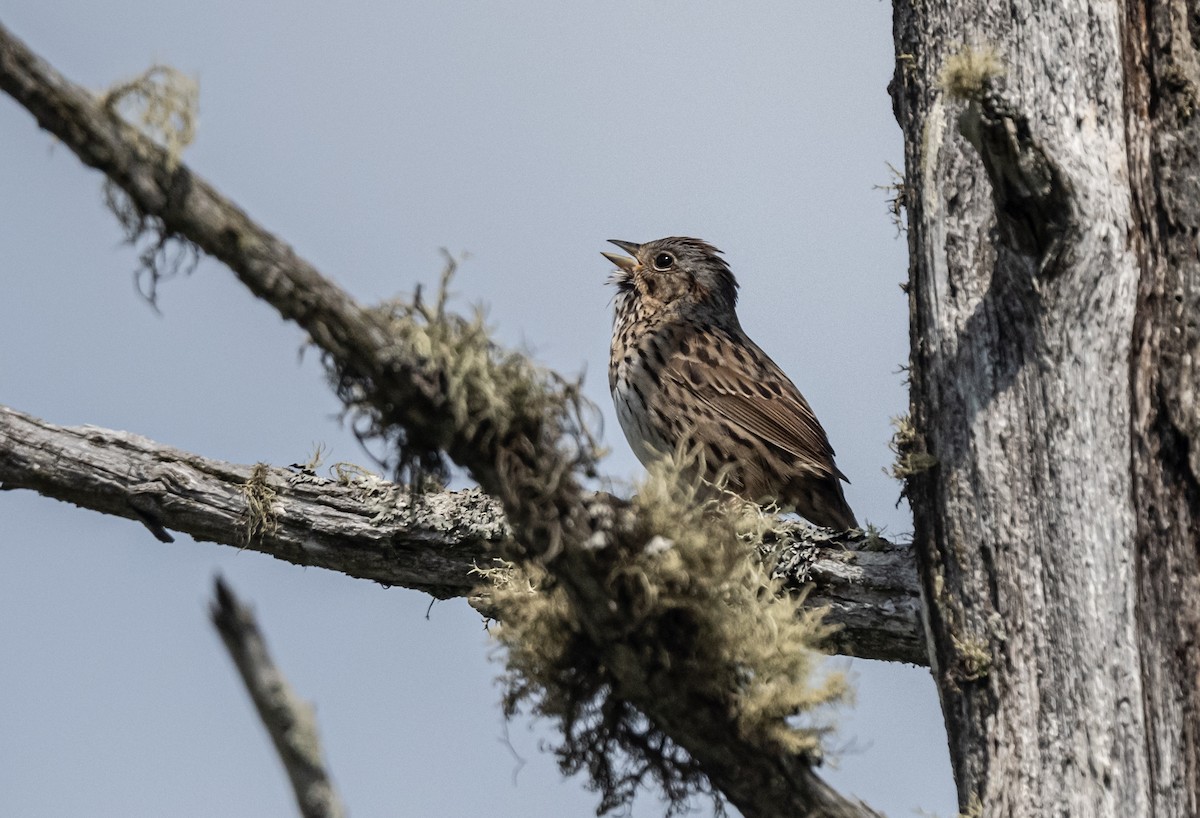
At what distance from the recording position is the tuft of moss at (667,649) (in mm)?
2779

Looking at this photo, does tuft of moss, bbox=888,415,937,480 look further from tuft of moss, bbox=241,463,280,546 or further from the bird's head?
the bird's head

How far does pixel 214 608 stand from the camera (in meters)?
1.39

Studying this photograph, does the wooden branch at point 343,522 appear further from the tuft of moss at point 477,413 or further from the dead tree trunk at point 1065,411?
the tuft of moss at point 477,413

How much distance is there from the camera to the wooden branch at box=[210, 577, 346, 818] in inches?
55.4

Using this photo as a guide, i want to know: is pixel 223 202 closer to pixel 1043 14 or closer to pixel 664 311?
pixel 1043 14

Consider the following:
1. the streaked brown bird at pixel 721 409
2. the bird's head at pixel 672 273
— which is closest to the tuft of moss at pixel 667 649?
the streaked brown bird at pixel 721 409

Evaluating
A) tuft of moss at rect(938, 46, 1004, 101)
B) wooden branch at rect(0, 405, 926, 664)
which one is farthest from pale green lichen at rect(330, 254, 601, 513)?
wooden branch at rect(0, 405, 926, 664)

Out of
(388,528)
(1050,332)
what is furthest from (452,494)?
(1050,332)

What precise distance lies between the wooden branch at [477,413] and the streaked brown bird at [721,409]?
10.9ft

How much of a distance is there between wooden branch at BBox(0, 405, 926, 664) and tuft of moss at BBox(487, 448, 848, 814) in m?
1.05

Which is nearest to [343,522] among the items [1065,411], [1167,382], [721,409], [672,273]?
[1065,411]

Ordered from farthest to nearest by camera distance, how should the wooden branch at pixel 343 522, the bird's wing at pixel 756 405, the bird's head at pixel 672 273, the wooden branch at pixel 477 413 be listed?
the bird's head at pixel 672 273
the bird's wing at pixel 756 405
the wooden branch at pixel 343 522
the wooden branch at pixel 477 413

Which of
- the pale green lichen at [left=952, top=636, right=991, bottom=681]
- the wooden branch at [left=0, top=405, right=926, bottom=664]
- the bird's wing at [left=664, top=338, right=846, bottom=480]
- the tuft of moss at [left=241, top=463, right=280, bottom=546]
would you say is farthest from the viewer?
the bird's wing at [left=664, top=338, right=846, bottom=480]

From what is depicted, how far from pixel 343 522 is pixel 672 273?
11.9 feet
